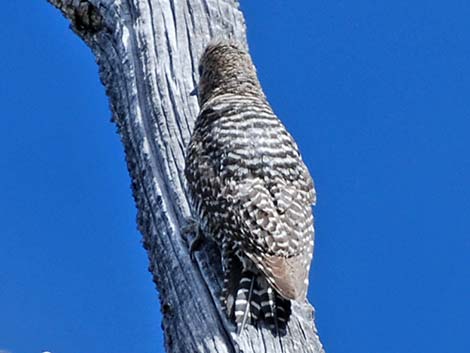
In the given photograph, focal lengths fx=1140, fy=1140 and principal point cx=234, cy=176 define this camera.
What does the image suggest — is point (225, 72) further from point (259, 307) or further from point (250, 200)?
point (259, 307)

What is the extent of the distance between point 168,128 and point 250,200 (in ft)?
1.42

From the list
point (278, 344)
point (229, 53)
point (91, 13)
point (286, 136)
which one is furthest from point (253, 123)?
point (278, 344)

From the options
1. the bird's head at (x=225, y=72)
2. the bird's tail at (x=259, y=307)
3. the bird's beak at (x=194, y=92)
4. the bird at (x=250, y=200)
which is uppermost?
the bird's head at (x=225, y=72)

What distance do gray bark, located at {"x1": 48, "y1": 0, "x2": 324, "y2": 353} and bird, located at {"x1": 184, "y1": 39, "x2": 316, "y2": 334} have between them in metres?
0.06

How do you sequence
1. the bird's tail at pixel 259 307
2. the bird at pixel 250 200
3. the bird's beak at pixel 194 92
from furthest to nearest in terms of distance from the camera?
1. the bird's beak at pixel 194 92
2. the bird at pixel 250 200
3. the bird's tail at pixel 259 307

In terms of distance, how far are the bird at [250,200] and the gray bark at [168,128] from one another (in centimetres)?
6

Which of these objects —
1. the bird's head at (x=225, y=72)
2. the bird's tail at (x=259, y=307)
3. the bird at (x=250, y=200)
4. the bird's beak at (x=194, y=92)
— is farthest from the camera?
the bird's head at (x=225, y=72)

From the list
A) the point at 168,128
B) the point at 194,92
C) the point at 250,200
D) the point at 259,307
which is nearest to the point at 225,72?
the point at 194,92

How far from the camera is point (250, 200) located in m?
4.49

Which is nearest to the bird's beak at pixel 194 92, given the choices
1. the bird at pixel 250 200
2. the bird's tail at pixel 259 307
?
the bird at pixel 250 200

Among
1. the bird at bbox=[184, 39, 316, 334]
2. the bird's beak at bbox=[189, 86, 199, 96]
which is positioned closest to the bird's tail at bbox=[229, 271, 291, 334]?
the bird at bbox=[184, 39, 316, 334]

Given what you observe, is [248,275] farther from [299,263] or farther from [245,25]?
[245,25]

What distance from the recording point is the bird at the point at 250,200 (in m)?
4.13

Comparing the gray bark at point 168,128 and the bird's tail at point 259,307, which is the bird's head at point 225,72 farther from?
the bird's tail at point 259,307
